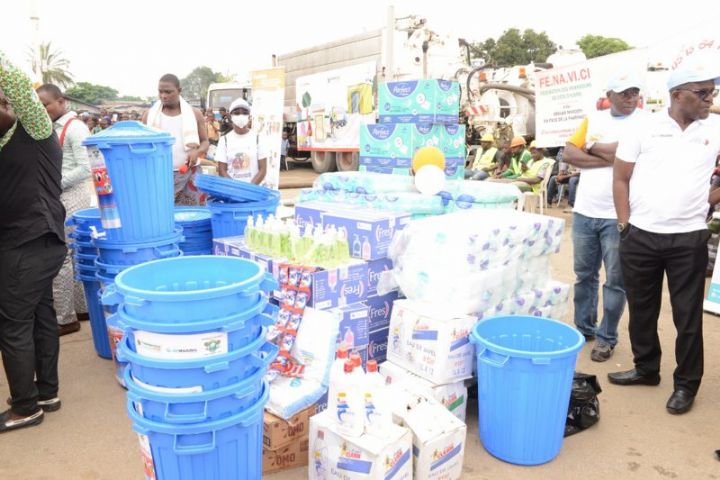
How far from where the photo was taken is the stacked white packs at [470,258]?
2.98m

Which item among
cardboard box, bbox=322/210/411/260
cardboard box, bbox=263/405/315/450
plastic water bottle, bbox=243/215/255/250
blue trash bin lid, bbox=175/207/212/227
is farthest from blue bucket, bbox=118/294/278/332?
blue trash bin lid, bbox=175/207/212/227

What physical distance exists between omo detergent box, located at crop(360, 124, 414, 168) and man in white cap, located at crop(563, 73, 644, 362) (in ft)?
7.09

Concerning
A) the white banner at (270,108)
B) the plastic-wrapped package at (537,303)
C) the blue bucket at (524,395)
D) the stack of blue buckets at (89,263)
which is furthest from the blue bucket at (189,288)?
the white banner at (270,108)

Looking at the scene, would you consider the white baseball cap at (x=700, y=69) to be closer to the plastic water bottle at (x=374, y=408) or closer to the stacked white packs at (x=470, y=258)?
the stacked white packs at (x=470, y=258)

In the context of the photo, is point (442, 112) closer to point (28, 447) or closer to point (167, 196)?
point (167, 196)

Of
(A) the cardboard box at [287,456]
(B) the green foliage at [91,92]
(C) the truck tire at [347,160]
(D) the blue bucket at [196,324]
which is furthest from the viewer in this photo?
(B) the green foliage at [91,92]

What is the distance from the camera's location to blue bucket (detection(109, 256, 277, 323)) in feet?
5.86

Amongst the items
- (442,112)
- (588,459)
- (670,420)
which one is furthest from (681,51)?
(588,459)

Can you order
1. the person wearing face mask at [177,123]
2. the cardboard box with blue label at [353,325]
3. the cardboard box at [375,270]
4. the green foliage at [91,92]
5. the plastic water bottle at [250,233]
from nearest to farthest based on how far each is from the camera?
the cardboard box with blue label at [353,325]
the cardboard box at [375,270]
the plastic water bottle at [250,233]
the person wearing face mask at [177,123]
the green foliage at [91,92]

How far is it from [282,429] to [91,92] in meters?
84.8

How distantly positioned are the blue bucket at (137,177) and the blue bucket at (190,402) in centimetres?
149

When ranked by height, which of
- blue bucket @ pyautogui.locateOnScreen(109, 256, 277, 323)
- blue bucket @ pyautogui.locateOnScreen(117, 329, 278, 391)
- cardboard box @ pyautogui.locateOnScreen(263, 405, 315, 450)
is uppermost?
blue bucket @ pyautogui.locateOnScreen(109, 256, 277, 323)

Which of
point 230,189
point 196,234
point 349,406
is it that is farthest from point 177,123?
point 349,406

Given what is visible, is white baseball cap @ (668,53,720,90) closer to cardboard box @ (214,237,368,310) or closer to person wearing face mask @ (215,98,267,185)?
cardboard box @ (214,237,368,310)
